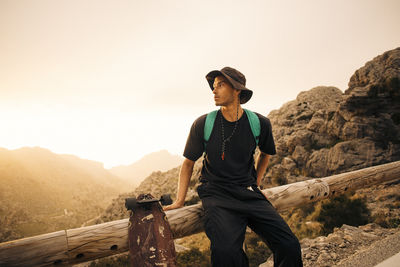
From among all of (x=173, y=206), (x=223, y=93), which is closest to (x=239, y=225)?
(x=173, y=206)

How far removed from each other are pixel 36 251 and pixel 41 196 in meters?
117

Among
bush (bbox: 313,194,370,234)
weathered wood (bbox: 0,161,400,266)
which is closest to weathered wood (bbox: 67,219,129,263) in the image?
weathered wood (bbox: 0,161,400,266)

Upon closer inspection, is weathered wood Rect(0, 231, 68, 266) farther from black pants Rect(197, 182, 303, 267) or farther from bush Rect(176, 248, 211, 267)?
bush Rect(176, 248, 211, 267)

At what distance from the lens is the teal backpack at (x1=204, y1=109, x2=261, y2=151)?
8.22 ft

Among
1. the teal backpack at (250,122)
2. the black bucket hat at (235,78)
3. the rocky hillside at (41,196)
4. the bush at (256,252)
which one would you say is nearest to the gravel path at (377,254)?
the teal backpack at (250,122)

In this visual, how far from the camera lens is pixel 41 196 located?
294 ft

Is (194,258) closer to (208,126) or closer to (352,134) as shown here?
(208,126)

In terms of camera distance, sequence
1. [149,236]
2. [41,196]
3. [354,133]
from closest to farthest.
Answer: [149,236]
[354,133]
[41,196]

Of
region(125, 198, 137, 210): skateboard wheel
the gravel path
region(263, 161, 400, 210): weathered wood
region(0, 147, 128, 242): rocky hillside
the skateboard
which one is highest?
region(125, 198, 137, 210): skateboard wheel

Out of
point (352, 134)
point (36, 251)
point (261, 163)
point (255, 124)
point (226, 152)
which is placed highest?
point (255, 124)

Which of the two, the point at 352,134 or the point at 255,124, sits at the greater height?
the point at 255,124

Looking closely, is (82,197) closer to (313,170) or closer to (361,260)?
(313,170)

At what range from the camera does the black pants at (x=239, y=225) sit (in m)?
1.85

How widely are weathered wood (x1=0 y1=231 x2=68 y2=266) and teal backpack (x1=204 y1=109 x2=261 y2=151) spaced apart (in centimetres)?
177
